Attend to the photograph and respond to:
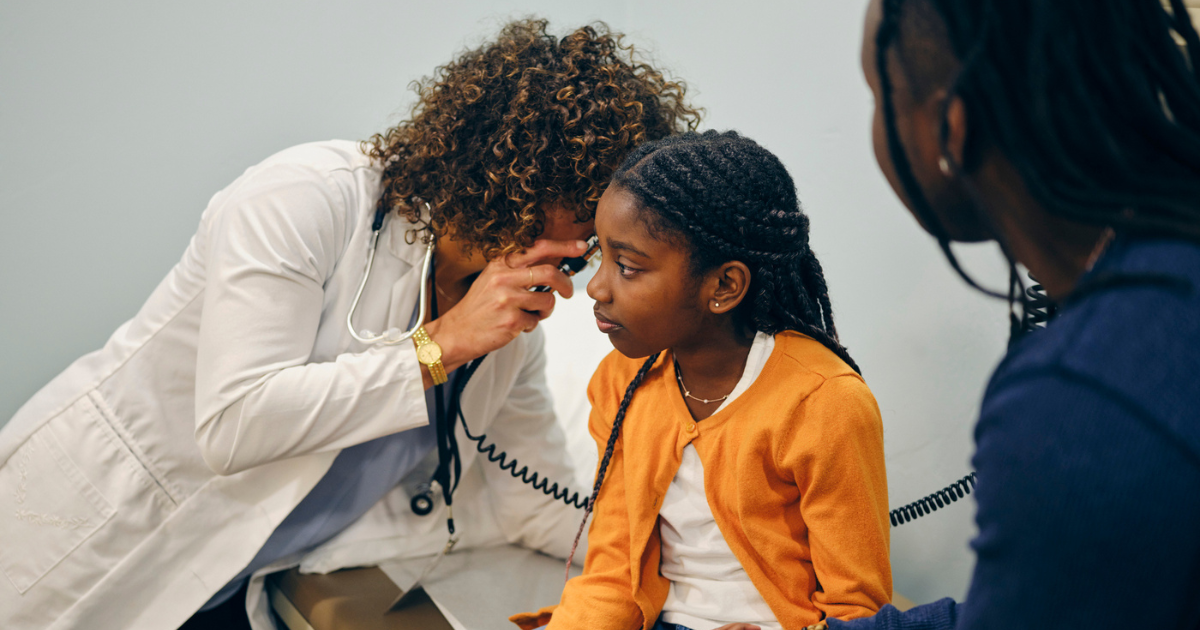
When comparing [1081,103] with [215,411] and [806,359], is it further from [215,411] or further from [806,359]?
[215,411]

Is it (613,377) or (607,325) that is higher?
(607,325)

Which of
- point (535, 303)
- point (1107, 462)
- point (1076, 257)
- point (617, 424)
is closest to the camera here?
point (1107, 462)

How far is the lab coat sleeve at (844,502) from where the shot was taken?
0.94m

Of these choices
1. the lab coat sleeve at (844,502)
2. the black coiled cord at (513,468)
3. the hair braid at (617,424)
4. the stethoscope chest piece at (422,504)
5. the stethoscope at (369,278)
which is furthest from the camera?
the stethoscope chest piece at (422,504)

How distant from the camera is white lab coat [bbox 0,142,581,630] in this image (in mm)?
1209

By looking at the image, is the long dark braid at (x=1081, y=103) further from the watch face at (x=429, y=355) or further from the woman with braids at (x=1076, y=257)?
the watch face at (x=429, y=355)

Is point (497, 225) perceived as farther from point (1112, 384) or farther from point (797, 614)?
point (1112, 384)

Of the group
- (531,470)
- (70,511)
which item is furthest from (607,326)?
(70,511)

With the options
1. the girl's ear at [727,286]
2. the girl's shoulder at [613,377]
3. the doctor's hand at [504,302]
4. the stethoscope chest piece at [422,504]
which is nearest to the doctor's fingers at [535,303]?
the doctor's hand at [504,302]

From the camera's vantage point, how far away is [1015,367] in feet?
1.67

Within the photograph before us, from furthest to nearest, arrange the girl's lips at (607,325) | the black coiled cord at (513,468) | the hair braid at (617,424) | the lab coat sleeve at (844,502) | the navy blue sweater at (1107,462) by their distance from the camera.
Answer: the black coiled cord at (513,468)
the hair braid at (617,424)
the girl's lips at (607,325)
the lab coat sleeve at (844,502)
the navy blue sweater at (1107,462)

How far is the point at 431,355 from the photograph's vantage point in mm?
1268

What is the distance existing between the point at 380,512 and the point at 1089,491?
4.33 feet

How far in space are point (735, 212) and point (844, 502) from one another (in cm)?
37
